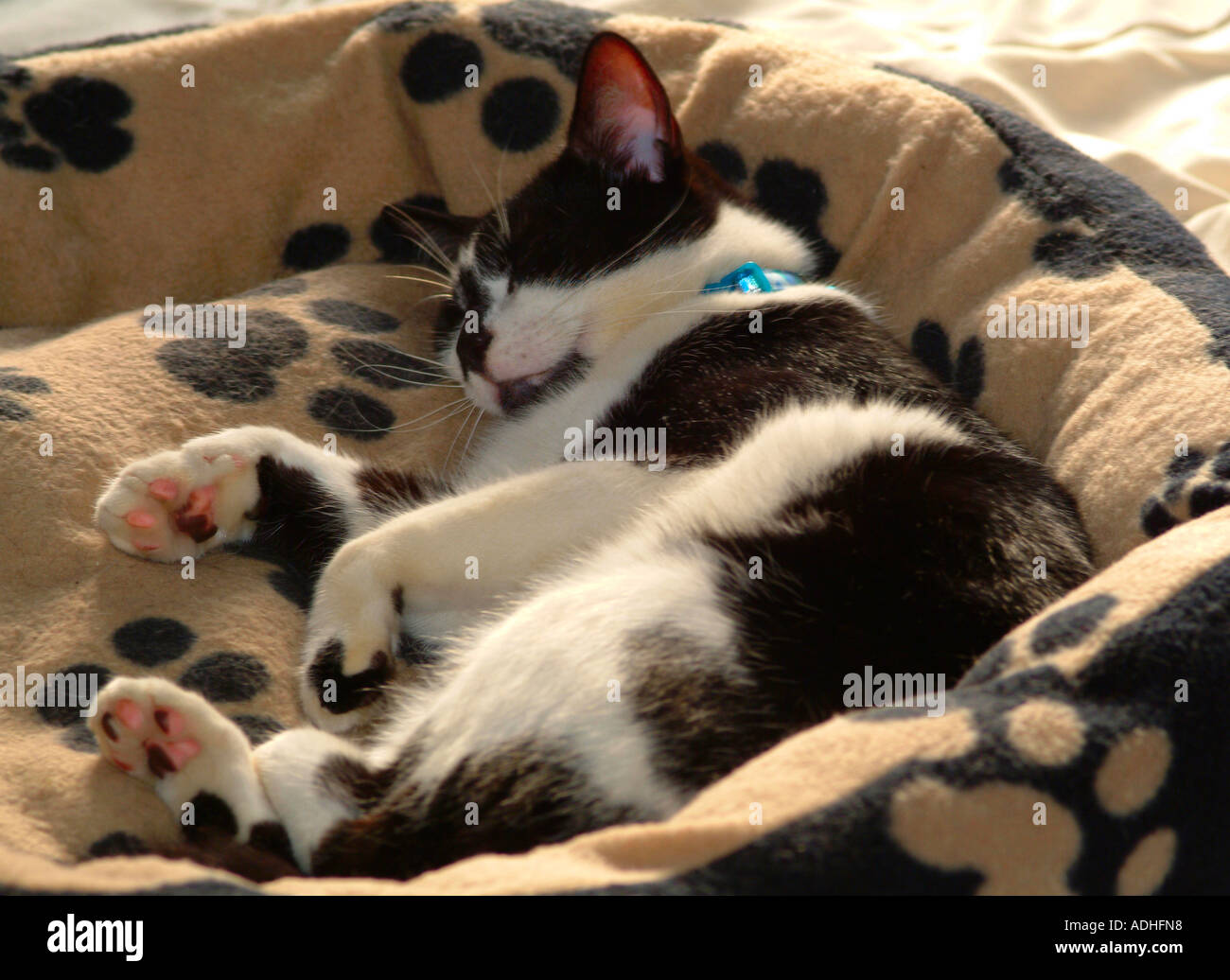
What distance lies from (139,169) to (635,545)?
1.31 m

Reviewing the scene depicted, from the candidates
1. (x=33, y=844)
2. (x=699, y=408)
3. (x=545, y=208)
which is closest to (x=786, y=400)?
(x=699, y=408)

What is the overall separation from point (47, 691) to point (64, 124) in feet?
3.66

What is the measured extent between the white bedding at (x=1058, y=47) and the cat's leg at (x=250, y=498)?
1269mm

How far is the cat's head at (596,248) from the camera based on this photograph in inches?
61.7

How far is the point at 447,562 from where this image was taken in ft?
4.46

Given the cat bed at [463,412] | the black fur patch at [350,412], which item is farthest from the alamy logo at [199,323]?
the black fur patch at [350,412]

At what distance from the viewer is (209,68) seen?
2.03m

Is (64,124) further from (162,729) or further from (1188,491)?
(1188,491)

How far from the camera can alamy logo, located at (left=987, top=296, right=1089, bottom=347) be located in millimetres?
1569

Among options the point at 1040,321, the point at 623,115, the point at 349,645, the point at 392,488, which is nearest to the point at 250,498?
the point at 392,488

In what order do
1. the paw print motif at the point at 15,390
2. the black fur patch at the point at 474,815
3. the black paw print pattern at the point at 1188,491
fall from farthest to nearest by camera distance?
the paw print motif at the point at 15,390
the black paw print pattern at the point at 1188,491
the black fur patch at the point at 474,815

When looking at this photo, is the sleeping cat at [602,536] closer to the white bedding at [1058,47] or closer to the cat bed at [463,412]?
the cat bed at [463,412]

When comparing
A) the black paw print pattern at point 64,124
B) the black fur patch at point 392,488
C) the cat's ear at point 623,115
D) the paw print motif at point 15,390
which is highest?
the black paw print pattern at point 64,124

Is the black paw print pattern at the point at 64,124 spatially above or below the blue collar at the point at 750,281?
above
